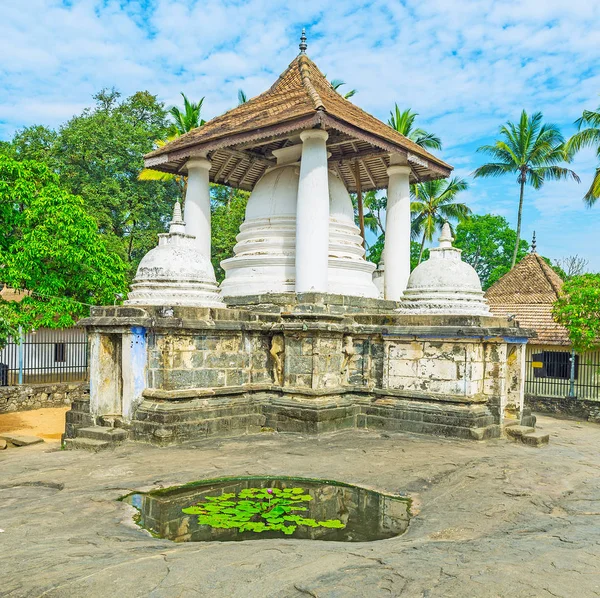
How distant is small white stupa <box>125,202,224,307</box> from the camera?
337 inches

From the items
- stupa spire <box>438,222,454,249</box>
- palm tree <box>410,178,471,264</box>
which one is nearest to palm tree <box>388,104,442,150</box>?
palm tree <box>410,178,471,264</box>

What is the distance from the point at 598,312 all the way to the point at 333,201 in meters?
7.35

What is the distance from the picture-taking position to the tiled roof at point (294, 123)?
9.45 metres

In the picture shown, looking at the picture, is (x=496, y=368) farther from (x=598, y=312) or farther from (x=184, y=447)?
(x=598, y=312)

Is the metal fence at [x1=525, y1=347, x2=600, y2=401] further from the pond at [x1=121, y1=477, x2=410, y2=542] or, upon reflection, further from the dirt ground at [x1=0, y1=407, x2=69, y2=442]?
the pond at [x1=121, y1=477, x2=410, y2=542]

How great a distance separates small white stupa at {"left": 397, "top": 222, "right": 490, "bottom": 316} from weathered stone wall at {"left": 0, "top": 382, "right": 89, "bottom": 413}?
28.0ft

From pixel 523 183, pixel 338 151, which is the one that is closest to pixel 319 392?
pixel 338 151

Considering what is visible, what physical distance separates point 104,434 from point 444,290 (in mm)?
5254

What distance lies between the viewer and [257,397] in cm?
912

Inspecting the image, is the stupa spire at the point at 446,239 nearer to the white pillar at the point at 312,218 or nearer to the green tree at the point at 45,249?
the white pillar at the point at 312,218

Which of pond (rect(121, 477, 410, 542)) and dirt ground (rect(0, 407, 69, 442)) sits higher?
pond (rect(121, 477, 410, 542))

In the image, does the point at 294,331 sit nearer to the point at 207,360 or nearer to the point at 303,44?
the point at 207,360

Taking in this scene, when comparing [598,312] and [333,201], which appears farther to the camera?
[598,312]

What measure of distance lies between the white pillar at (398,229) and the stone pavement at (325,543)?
418cm
